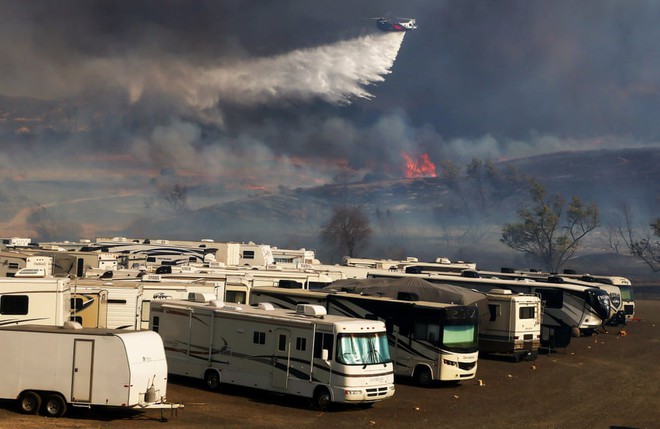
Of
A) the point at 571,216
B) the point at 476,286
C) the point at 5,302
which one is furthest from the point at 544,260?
the point at 5,302

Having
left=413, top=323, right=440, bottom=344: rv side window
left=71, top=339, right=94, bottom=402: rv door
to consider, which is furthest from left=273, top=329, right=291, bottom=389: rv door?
left=413, top=323, right=440, bottom=344: rv side window

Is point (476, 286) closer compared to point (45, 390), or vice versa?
point (45, 390)

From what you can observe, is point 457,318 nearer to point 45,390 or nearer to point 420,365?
point 420,365

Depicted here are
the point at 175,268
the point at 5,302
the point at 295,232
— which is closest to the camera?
the point at 5,302

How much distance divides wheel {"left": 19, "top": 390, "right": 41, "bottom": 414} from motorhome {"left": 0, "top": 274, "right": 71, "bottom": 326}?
15.7 feet

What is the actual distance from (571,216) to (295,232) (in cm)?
6935

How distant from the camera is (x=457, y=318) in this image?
1163 inches

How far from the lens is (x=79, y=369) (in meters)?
21.0

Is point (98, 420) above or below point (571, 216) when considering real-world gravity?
below

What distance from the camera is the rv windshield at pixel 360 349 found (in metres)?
23.8

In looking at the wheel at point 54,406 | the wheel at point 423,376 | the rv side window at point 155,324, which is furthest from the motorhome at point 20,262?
the wheel at point 54,406

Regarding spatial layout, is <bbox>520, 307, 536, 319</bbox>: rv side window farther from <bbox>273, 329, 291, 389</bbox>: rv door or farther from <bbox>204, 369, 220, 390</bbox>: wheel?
<bbox>204, 369, 220, 390</bbox>: wheel

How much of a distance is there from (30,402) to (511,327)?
2091 centimetres

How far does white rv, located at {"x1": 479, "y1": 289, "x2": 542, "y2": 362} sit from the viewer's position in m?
36.6
